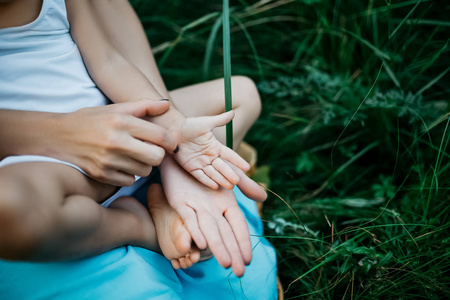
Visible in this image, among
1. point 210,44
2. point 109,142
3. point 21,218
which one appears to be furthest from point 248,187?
point 210,44

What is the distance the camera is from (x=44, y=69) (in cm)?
81

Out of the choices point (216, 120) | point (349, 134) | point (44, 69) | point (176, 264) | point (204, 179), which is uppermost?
point (44, 69)

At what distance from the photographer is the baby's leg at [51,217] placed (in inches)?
23.1

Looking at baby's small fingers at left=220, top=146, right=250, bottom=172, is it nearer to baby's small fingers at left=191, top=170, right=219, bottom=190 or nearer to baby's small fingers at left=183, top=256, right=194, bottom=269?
baby's small fingers at left=191, top=170, right=219, bottom=190

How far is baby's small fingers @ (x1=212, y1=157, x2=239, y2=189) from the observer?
78 cm

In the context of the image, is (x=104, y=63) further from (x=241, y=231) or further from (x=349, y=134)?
(x=349, y=134)

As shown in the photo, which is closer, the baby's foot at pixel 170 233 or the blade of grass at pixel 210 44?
the baby's foot at pixel 170 233

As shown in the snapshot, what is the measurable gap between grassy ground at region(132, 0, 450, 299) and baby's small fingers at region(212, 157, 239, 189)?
0.70 feet

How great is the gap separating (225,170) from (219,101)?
0.33 metres

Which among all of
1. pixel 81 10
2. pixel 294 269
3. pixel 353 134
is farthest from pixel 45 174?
pixel 353 134

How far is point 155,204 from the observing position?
845 millimetres

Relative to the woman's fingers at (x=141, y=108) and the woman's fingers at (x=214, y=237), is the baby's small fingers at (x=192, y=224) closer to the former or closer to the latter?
the woman's fingers at (x=214, y=237)

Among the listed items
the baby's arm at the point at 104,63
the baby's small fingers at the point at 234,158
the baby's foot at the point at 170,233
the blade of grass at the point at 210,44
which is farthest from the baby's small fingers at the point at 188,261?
the blade of grass at the point at 210,44

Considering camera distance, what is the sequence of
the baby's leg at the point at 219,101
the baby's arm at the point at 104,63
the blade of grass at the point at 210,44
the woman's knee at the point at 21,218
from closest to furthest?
the woman's knee at the point at 21,218, the baby's arm at the point at 104,63, the baby's leg at the point at 219,101, the blade of grass at the point at 210,44
